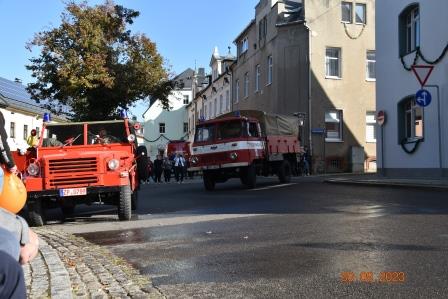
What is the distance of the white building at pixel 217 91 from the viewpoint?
5119cm

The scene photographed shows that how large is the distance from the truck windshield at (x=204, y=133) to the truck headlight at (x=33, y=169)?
9.90 metres

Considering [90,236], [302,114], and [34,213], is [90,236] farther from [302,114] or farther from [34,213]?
[302,114]

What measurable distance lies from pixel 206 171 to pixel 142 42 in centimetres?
1049

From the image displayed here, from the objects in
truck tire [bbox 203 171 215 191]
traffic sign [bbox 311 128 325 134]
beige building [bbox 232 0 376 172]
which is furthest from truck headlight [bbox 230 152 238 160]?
traffic sign [bbox 311 128 325 134]

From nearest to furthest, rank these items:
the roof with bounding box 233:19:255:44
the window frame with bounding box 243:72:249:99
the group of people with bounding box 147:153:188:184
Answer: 1. the group of people with bounding box 147:153:188:184
2. the roof with bounding box 233:19:255:44
3. the window frame with bounding box 243:72:249:99

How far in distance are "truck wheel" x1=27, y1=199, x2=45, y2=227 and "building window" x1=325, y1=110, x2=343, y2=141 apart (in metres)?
25.4

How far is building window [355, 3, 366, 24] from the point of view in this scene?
116 feet

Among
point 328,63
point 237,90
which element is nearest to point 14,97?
point 237,90

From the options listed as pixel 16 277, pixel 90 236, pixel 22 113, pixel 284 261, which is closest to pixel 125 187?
pixel 90 236

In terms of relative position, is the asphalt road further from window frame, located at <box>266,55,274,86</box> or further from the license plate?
window frame, located at <box>266,55,274,86</box>

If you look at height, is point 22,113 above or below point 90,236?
above

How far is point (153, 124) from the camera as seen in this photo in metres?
85.9

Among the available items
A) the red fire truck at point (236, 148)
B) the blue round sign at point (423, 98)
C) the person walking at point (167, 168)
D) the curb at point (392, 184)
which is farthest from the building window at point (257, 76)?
the blue round sign at point (423, 98)

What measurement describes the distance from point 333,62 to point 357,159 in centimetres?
612
